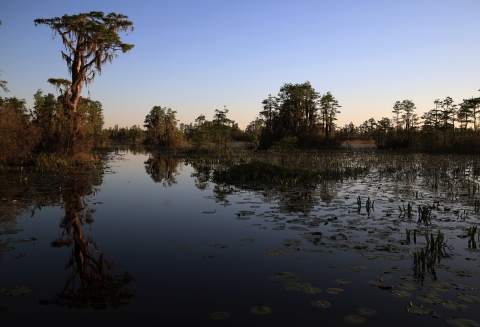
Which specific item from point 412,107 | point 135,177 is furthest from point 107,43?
point 412,107

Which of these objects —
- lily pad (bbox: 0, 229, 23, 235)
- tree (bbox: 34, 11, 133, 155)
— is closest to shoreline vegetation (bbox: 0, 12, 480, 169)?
tree (bbox: 34, 11, 133, 155)

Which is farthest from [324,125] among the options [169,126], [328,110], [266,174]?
[266,174]

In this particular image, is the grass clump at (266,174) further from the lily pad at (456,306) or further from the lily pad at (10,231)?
the lily pad at (456,306)

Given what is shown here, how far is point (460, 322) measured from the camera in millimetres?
3932

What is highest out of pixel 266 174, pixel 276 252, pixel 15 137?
pixel 15 137

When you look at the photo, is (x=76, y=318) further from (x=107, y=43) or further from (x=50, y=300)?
(x=107, y=43)

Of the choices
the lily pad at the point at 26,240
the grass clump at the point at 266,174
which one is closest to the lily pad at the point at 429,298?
the lily pad at the point at 26,240

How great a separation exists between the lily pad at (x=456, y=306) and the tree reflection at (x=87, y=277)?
423 centimetres

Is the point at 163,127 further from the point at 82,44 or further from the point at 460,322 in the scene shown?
the point at 460,322

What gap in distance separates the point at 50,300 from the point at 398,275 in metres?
5.21

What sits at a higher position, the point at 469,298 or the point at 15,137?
the point at 15,137

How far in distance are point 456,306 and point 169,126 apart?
6073 cm

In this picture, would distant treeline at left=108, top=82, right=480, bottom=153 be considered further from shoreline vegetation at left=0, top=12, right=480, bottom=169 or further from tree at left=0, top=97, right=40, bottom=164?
tree at left=0, top=97, right=40, bottom=164

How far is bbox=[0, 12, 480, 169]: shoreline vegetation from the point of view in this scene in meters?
22.6
